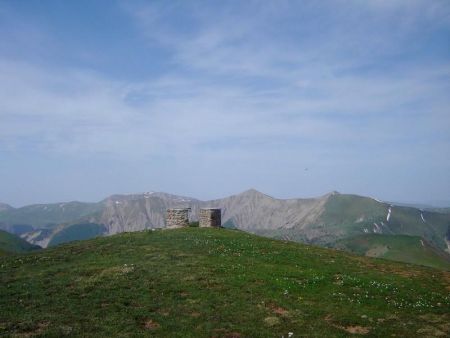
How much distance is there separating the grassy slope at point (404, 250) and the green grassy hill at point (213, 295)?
75.8 meters

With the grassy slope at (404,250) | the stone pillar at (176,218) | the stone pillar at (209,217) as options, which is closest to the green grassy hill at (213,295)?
the stone pillar at (176,218)

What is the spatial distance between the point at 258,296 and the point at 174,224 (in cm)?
3463

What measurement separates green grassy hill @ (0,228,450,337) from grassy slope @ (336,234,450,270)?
7580cm

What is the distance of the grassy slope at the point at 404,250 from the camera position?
110 m

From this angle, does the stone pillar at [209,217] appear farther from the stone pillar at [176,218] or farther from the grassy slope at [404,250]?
the grassy slope at [404,250]

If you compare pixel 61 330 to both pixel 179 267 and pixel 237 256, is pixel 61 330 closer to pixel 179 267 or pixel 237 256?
pixel 179 267

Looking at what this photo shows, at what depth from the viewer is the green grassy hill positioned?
2198 centimetres

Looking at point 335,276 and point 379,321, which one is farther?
point 335,276

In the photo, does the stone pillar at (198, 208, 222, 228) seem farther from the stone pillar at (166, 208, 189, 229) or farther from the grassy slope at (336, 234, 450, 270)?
the grassy slope at (336, 234, 450, 270)

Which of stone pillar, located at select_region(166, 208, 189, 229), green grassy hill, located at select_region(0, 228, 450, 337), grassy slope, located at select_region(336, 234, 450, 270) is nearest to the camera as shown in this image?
green grassy hill, located at select_region(0, 228, 450, 337)

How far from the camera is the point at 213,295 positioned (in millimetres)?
26781

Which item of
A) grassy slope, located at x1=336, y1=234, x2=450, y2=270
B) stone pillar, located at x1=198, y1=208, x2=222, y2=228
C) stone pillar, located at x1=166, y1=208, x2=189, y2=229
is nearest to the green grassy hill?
stone pillar, located at x1=166, y1=208, x2=189, y2=229

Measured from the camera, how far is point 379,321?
76.4ft

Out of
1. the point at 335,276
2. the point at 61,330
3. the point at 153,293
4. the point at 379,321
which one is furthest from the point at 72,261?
the point at 379,321
